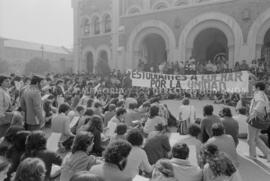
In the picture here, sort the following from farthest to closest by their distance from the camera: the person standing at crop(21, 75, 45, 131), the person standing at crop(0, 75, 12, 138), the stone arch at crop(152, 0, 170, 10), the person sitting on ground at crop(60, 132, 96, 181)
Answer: the stone arch at crop(152, 0, 170, 10) → the person standing at crop(21, 75, 45, 131) → the person standing at crop(0, 75, 12, 138) → the person sitting on ground at crop(60, 132, 96, 181)

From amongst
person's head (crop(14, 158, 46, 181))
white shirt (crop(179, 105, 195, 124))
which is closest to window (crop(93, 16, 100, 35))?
white shirt (crop(179, 105, 195, 124))

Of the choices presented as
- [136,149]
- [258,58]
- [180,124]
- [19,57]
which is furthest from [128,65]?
[19,57]

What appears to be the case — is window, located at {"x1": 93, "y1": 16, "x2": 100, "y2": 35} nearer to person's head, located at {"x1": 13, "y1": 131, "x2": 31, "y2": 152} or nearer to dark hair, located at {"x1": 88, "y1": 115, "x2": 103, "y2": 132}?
dark hair, located at {"x1": 88, "y1": 115, "x2": 103, "y2": 132}

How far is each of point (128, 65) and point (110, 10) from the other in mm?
9838

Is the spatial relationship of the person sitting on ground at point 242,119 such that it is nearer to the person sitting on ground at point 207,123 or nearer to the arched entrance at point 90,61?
the person sitting on ground at point 207,123

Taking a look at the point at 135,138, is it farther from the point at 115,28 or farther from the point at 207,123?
the point at 115,28

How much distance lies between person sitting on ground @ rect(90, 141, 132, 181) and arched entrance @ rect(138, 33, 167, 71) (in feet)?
72.3

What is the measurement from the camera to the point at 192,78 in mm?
14539

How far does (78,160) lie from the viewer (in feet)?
13.5

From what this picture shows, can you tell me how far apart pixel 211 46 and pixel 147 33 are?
18.6 feet

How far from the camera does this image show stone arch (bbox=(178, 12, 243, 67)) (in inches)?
777

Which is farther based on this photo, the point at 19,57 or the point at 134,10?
the point at 19,57

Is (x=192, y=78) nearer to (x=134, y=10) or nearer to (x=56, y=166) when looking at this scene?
(x=56, y=166)

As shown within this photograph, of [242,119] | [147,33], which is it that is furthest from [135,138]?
[147,33]
